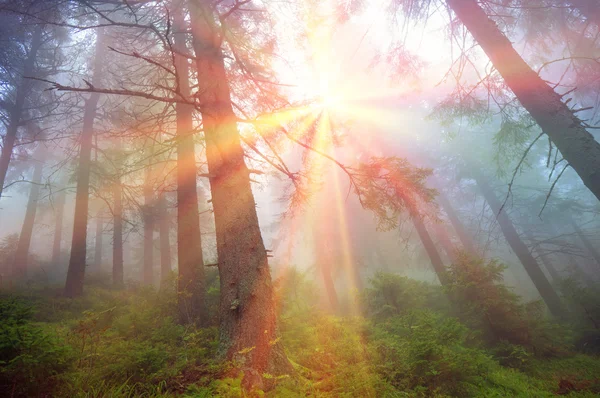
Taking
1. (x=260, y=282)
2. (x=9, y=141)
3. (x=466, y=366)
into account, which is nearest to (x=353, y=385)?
(x=260, y=282)

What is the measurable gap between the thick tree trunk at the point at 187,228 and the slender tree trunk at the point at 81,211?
5.61 meters

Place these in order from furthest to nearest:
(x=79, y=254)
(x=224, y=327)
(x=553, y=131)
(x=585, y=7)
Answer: (x=79, y=254) < (x=585, y=7) < (x=553, y=131) < (x=224, y=327)

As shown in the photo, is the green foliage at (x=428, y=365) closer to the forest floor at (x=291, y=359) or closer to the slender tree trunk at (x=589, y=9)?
the forest floor at (x=291, y=359)

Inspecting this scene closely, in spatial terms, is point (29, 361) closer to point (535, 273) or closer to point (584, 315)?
point (584, 315)

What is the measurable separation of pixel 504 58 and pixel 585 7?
488 centimetres

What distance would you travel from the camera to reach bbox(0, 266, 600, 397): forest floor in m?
2.71

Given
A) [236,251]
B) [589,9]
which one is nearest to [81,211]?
[236,251]

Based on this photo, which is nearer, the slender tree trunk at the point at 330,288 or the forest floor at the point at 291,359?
the forest floor at the point at 291,359

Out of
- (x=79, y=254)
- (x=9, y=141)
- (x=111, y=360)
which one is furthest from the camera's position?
(x=9, y=141)

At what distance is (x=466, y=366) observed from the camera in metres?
4.27

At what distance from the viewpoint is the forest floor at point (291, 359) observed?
2711mm

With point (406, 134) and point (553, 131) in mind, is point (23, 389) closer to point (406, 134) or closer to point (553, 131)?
point (553, 131)

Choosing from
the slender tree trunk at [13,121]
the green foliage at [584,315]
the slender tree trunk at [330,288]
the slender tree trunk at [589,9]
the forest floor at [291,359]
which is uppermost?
the slender tree trunk at [13,121]

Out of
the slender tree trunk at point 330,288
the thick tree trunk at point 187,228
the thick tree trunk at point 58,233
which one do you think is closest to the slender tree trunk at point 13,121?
the thick tree trunk at point 187,228
